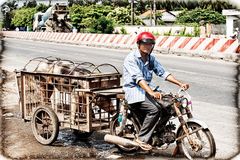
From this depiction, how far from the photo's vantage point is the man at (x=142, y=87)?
5.89 meters

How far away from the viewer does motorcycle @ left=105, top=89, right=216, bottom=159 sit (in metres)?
5.76

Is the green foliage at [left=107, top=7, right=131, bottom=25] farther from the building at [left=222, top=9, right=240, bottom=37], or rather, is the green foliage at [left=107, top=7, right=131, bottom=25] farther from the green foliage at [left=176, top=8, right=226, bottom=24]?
the building at [left=222, top=9, right=240, bottom=37]

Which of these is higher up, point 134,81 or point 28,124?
point 134,81

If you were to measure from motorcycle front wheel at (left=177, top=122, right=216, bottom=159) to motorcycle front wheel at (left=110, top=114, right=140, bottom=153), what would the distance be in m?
0.64

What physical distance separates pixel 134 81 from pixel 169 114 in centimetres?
58

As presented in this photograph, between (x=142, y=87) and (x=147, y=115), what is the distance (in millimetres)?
352

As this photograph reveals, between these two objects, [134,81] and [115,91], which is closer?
[134,81]

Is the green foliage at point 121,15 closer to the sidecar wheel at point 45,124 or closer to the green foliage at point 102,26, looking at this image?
the green foliage at point 102,26

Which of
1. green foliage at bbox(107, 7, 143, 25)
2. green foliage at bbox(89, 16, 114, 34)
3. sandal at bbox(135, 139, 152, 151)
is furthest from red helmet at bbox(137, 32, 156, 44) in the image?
green foliage at bbox(107, 7, 143, 25)

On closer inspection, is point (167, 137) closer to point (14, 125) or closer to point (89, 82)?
point (89, 82)

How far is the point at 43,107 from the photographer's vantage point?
7027 mm

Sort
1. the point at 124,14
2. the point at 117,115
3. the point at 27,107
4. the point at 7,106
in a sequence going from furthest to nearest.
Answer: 1. the point at 124,14
2. the point at 7,106
3. the point at 27,107
4. the point at 117,115

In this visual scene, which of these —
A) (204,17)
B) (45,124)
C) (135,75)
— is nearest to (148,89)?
(135,75)

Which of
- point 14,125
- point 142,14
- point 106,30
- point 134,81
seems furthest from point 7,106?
point 142,14
